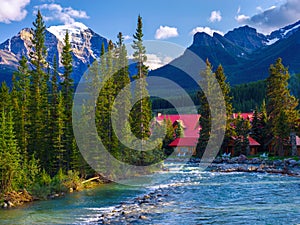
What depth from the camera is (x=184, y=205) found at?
2478cm

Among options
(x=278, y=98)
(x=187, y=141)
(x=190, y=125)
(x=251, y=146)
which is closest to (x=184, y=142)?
(x=187, y=141)

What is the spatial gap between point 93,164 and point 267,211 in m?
21.2

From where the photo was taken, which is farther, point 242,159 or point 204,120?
point 204,120

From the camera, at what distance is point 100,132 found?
40312 mm

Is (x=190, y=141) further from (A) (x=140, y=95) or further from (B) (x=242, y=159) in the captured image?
(A) (x=140, y=95)

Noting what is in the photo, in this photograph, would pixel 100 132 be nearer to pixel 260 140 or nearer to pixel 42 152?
pixel 42 152

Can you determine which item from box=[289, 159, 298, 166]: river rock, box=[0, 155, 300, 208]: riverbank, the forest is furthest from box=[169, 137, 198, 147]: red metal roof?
box=[289, 159, 298, 166]: river rock

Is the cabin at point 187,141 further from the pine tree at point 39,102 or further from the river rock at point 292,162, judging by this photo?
the pine tree at point 39,102

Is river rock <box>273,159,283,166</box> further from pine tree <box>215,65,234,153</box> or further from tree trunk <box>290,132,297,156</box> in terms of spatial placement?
pine tree <box>215,65,234,153</box>

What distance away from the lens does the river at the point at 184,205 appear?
20688 mm

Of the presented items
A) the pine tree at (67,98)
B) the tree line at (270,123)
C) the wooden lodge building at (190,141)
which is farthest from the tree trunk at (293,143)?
the pine tree at (67,98)

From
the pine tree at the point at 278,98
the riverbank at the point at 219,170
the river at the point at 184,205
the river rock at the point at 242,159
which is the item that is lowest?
the river at the point at 184,205

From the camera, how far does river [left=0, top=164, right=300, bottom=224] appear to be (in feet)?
67.9

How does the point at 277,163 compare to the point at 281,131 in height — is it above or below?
below
